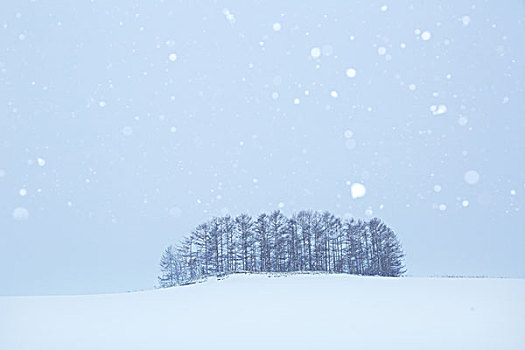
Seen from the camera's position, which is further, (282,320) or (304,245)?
(304,245)

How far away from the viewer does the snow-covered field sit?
28.7 ft

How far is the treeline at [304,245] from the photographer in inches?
1570

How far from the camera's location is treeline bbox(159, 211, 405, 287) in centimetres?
3988

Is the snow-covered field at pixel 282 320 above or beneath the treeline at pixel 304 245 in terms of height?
beneath

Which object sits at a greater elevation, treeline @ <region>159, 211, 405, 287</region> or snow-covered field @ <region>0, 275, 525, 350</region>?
treeline @ <region>159, 211, 405, 287</region>

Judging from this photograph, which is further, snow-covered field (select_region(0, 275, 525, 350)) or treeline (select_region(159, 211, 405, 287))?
treeline (select_region(159, 211, 405, 287))

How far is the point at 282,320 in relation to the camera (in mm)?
11195

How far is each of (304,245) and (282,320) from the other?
96.7ft

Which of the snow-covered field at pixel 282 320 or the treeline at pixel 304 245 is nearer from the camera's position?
the snow-covered field at pixel 282 320

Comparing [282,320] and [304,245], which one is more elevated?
[304,245]

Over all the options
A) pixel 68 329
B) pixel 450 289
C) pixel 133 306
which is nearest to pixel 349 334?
pixel 68 329

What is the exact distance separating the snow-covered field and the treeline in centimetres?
2176

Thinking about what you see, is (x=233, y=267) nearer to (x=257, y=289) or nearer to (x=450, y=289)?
(x=257, y=289)

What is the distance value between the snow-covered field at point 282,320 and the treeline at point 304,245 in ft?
71.4
